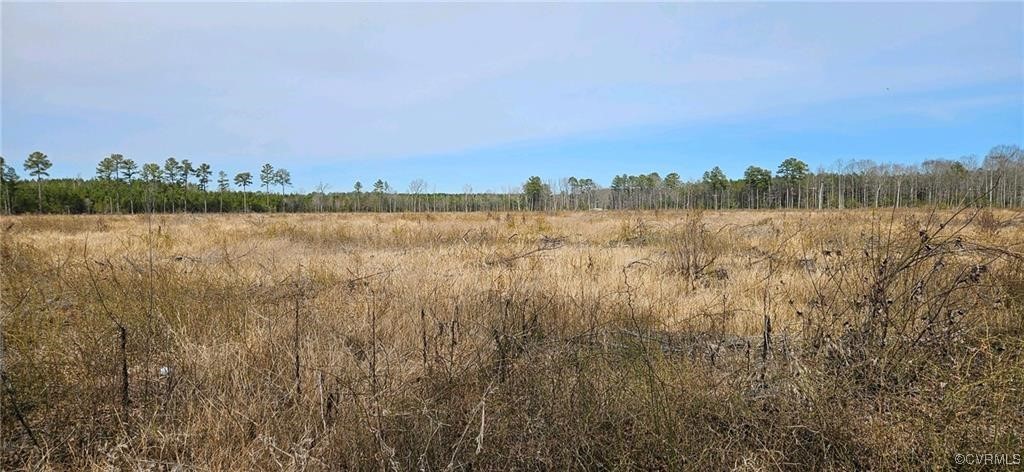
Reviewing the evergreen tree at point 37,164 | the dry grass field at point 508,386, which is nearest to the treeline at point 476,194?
the evergreen tree at point 37,164

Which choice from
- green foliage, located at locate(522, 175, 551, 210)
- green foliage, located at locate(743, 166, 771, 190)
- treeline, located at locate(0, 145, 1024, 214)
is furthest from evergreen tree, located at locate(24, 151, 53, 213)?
green foliage, located at locate(743, 166, 771, 190)

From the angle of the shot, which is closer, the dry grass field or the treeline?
the dry grass field

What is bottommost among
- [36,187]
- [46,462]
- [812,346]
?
[46,462]

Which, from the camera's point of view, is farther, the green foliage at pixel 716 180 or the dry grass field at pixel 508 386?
the green foliage at pixel 716 180

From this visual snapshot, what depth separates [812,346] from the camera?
260 centimetres

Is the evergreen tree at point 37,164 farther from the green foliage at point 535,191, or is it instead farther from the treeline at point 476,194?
the green foliage at point 535,191

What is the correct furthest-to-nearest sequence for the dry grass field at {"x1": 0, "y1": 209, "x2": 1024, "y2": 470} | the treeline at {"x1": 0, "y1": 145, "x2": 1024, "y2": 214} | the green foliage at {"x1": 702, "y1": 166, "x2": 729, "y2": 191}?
the green foliage at {"x1": 702, "y1": 166, "x2": 729, "y2": 191}, the treeline at {"x1": 0, "y1": 145, "x2": 1024, "y2": 214}, the dry grass field at {"x1": 0, "y1": 209, "x2": 1024, "y2": 470}

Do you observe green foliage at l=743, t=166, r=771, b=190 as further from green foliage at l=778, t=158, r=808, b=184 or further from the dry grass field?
the dry grass field

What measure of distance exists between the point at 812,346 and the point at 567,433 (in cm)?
166

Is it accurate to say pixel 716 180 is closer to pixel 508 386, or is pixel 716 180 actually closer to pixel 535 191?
pixel 535 191

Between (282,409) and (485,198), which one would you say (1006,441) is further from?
(485,198)

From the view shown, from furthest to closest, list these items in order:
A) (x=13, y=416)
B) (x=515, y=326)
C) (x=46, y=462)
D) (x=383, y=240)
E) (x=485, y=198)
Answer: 1. (x=485, y=198)
2. (x=383, y=240)
3. (x=515, y=326)
4. (x=13, y=416)
5. (x=46, y=462)

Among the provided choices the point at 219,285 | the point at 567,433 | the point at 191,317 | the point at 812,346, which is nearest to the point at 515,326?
the point at 567,433

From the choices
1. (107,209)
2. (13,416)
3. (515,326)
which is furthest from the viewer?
(107,209)
